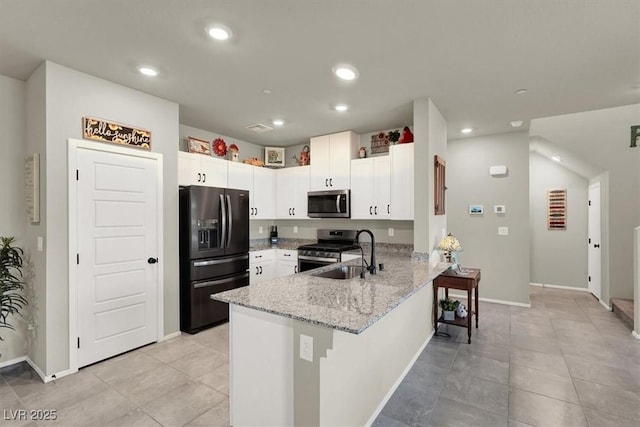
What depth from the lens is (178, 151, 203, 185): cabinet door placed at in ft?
12.6

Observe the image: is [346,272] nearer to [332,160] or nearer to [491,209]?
[332,160]

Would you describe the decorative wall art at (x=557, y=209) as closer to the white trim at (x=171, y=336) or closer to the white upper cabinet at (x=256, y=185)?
the white upper cabinet at (x=256, y=185)

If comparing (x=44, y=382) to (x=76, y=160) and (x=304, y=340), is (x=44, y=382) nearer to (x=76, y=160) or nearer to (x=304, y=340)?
(x=76, y=160)

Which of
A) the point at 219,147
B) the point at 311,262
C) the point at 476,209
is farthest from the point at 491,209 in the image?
the point at 219,147

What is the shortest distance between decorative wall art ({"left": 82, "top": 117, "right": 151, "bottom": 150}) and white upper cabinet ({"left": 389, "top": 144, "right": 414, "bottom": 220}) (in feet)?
9.53

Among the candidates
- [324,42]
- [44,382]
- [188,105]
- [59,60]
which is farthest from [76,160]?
[324,42]

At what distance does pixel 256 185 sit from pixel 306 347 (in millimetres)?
3698

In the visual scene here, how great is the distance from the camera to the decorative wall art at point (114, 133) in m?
2.75

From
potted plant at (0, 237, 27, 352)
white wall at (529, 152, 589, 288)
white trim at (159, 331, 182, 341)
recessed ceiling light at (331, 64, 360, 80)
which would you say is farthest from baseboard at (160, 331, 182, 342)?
white wall at (529, 152, 589, 288)

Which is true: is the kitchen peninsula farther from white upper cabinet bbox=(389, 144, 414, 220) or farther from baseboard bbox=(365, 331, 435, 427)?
white upper cabinet bbox=(389, 144, 414, 220)

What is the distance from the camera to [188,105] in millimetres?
3510

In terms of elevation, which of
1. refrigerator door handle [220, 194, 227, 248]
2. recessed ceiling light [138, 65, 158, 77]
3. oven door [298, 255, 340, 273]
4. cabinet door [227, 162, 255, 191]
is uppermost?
recessed ceiling light [138, 65, 158, 77]

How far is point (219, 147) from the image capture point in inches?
184

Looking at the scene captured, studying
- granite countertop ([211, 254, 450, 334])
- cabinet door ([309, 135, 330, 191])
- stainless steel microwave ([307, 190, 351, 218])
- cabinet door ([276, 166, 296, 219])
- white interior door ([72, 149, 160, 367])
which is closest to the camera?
granite countertop ([211, 254, 450, 334])
